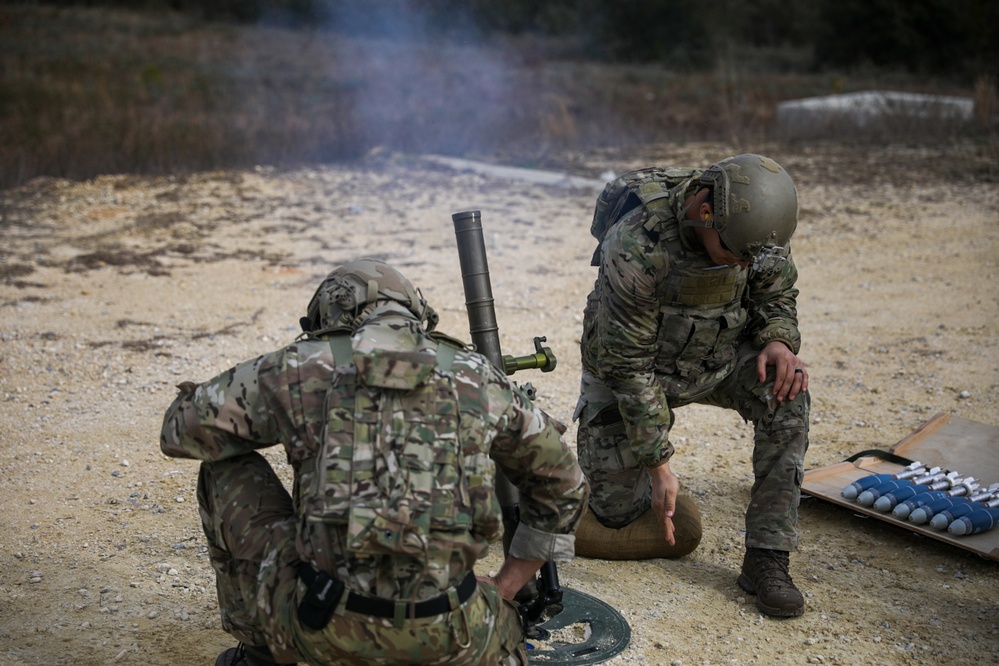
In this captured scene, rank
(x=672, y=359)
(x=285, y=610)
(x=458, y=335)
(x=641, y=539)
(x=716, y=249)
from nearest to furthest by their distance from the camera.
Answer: (x=285, y=610) < (x=716, y=249) < (x=672, y=359) < (x=641, y=539) < (x=458, y=335)

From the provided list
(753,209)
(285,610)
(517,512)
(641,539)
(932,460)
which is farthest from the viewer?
(932,460)

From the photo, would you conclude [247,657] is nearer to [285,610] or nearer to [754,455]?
[285,610]

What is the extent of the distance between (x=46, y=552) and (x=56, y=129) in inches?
345

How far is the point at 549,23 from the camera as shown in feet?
91.0

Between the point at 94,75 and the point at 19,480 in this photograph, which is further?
the point at 94,75

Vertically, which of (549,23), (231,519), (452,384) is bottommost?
(231,519)

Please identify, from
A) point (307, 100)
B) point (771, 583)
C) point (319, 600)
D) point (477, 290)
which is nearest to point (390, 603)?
point (319, 600)

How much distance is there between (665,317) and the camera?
3.36 metres

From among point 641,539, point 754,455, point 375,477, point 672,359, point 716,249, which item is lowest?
point 641,539

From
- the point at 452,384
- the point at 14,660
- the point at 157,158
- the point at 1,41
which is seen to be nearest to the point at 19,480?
the point at 14,660

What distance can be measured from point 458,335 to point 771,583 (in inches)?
126

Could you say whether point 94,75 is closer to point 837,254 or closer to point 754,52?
point 837,254

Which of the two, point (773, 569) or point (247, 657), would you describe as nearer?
point (247, 657)

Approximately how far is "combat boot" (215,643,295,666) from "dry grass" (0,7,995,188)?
8403mm
